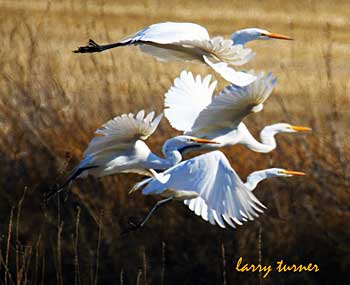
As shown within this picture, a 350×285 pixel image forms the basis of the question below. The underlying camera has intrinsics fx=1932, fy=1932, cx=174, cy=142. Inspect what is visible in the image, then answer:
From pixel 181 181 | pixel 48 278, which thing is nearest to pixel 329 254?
pixel 48 278

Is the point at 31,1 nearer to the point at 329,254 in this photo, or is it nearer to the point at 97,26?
the point at 97,26

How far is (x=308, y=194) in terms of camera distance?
34.5ft

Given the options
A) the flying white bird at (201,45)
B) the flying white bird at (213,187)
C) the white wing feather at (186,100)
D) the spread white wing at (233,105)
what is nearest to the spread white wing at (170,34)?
the flying white bird at (201,45)

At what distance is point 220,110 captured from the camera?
9.02 meters

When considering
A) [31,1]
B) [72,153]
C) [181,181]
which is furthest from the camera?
[31,1]

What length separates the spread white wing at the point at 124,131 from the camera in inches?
331

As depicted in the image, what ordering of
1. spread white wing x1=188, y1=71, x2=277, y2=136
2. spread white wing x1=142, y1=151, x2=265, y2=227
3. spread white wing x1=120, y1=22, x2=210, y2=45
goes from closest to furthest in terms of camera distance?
1. spread white wing x1=120, y1=22, x2=210, y2=45
2. spread white wing x1=142, y1=151, x2=265, y2=227
3. spread white wing x1=188, y1=71, x2=277, y2=136

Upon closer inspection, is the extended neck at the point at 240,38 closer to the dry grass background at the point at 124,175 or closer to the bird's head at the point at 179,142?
the bird's head at the point at 179,142

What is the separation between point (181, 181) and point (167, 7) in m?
2.62

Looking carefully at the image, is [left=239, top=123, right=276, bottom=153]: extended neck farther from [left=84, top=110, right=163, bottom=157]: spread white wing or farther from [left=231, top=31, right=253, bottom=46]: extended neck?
[left=84, top=110, right=163, bottom=157]: spread white wing

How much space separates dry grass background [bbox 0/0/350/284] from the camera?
10.3 meters

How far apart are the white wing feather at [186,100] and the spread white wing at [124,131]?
62cm

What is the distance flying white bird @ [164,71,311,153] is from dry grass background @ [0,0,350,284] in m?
0.87
